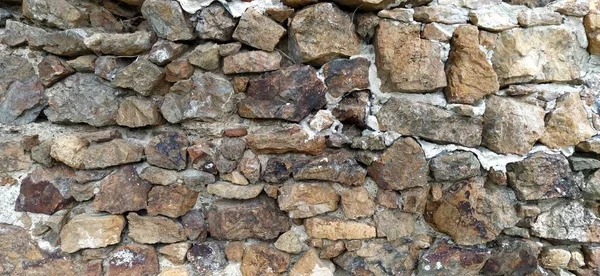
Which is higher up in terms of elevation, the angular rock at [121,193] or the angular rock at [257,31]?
the angular rock at [257,31]

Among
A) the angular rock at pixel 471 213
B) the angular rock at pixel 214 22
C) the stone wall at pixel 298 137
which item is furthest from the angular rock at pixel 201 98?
the angular rock at pixel 471 213

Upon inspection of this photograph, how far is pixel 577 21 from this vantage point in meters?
1.42

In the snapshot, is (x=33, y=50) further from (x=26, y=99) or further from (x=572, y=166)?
(x=572, y=166)

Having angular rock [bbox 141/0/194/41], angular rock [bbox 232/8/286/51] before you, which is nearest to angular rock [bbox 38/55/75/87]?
angular rock [bbox 141/0/194/41]

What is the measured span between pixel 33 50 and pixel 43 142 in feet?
1.09

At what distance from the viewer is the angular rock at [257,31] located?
4.32 ft

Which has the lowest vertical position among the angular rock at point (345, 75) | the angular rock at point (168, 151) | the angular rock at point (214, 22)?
the angular rock at point (168, 151)

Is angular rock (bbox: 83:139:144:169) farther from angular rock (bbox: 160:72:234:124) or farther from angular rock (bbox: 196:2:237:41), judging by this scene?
angular rock (bbox: 196:2:237:41)

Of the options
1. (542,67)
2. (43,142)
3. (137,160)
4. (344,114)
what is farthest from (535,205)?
(43,142)

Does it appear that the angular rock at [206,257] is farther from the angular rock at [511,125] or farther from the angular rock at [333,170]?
the angular rock at [511,125]

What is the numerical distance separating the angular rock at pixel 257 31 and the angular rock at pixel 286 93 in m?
0.11

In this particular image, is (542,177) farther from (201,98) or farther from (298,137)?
(201,98)

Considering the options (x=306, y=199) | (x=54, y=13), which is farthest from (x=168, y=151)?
(x=54, y=13)

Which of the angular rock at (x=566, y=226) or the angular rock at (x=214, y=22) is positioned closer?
the angular rock at (x=214, y=22)
